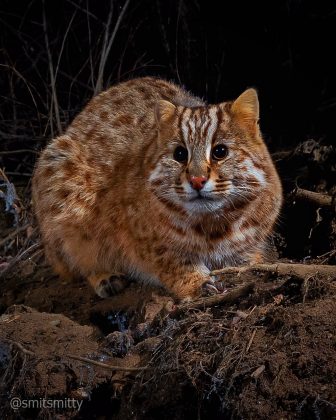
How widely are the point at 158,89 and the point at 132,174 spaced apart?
92cm

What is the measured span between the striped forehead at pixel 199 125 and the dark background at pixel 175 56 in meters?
2.15

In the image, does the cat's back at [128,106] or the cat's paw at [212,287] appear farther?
the cat's back at [128,106]

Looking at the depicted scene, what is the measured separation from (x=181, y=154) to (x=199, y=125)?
202 mm

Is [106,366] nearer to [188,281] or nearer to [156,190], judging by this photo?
[188,281]

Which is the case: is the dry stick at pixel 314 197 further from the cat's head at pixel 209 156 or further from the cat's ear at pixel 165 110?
the cat's ear at pixel 165 110

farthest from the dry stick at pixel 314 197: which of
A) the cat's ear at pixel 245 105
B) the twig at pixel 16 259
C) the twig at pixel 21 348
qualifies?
the twig at pixel 21 348

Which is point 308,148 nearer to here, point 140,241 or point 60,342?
point 140,241

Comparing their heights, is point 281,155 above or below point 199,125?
below

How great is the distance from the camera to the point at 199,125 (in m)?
4.57

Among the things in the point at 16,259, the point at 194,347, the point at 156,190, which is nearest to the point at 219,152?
the point at 156,190

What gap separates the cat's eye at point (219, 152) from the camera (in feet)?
14.7

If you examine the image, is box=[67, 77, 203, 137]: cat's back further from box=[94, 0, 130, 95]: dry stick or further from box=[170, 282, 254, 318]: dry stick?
box=[170, 282, 254, 318]: dry stick

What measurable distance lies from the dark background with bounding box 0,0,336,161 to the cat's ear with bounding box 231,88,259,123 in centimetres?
196

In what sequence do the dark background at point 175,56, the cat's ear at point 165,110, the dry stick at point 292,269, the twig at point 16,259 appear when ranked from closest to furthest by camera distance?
the dry stick at point 292,269 → the cat's ear at point 165,110 → the twig at point 16,259 → the dark background at point 175,56
